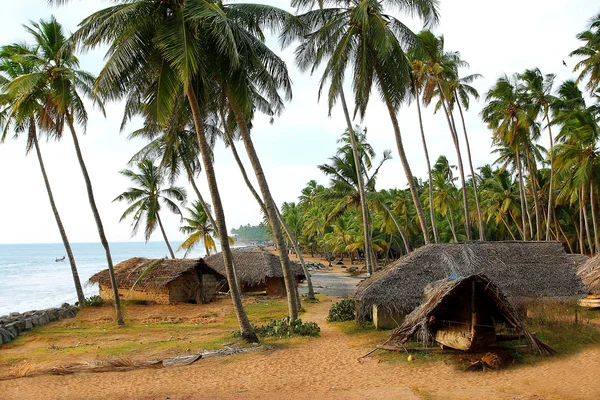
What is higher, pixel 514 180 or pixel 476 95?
pixel 476 95

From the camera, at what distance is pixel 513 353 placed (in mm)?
9336

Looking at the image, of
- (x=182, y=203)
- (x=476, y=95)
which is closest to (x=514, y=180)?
(x=476, y=95)

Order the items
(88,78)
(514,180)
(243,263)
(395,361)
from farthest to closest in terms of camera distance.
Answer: (514,180), (243,263), (88,78), (395,361)

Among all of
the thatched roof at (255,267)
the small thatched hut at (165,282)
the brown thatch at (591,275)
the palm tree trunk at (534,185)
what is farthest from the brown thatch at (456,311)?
the palm tree trunk at (534,185)

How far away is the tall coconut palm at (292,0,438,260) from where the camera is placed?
1287cm

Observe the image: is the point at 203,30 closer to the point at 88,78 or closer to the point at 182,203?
the point at 88,78

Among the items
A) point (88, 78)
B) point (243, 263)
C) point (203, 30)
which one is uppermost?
point (88, 78)

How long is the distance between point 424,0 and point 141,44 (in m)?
7.90

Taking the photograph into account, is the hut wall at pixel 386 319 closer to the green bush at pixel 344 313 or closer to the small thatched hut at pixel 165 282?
the green bush at pixel 344 313

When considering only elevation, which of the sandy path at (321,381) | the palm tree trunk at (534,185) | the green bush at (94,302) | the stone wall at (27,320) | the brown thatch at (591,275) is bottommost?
the sandy path at (321,381)

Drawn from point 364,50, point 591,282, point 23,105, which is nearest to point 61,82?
point 23,105

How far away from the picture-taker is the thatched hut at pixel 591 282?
13.2 meters

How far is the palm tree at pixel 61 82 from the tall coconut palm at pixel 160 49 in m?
4.41

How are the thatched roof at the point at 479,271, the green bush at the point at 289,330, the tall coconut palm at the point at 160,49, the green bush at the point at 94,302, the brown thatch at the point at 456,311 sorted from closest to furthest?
the brown thatch at the point at 456,311 < the tall coconut palm at the point at 160,49 < the thatched roof at the point at 479,271 < the green bush at the point at 289,330 < the green bush at the point at 94,302
